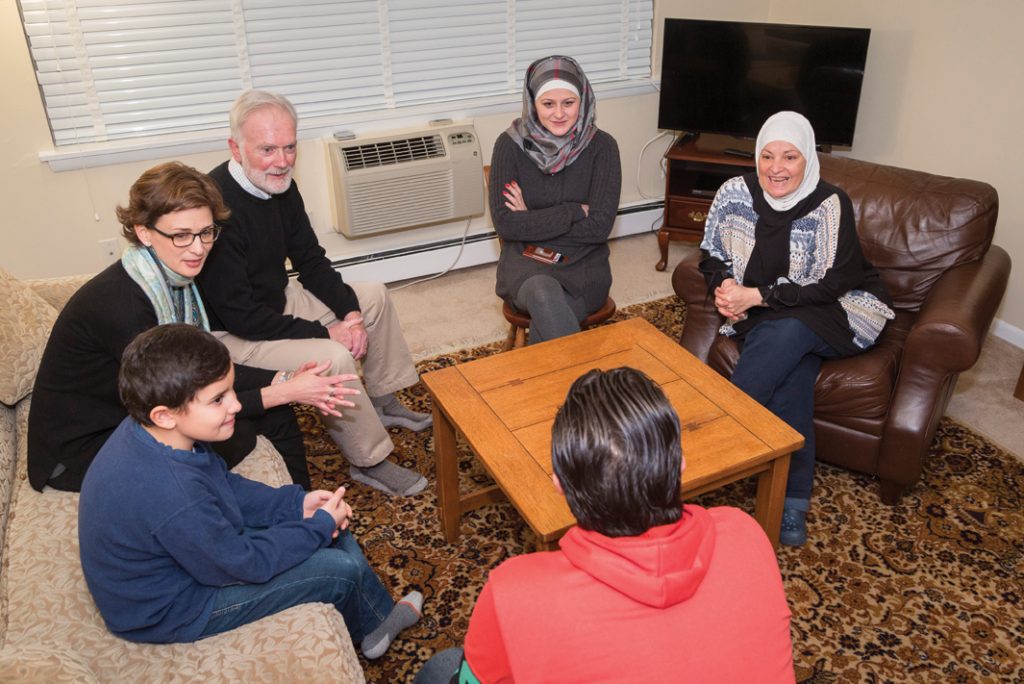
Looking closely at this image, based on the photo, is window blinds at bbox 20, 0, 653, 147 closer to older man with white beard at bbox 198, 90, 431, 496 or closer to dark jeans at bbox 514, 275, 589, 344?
older man with white beard at bbox 198, 90, 431, 496

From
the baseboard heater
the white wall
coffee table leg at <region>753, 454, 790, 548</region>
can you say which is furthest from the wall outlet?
coffee table leg at <region>753, 454, 790, 548</region>

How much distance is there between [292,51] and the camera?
12.0 feet

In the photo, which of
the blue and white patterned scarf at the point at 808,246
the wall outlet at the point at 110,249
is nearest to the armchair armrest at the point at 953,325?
the blue and white patterned scarf at the point at 808,246

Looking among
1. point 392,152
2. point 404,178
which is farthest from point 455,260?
point 392,152

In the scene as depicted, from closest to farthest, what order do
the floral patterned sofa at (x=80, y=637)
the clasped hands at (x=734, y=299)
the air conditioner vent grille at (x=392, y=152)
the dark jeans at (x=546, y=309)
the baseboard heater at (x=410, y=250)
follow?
the floral patterned sofa at (x=80, y=637) < the clasped hands at (x=734, y=299) < the dark jeans at (x=546, y=309) < the air conditioner vent grille at (x=392, y=152) < the baseboard heater at (x=410, y=250)

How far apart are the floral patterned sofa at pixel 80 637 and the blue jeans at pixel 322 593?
43 mm

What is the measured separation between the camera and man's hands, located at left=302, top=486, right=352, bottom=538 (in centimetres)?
192

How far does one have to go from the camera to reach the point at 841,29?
149 inches

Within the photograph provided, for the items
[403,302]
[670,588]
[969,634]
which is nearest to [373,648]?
[670,588]

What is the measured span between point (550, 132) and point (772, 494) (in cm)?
149

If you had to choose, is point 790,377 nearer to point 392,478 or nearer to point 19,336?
point 392,478

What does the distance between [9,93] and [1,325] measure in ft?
4.69

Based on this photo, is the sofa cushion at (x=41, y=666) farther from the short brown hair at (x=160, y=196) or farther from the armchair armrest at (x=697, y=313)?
the armchair armrest at (x=697, y=313)

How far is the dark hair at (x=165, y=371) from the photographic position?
1.58 metres
